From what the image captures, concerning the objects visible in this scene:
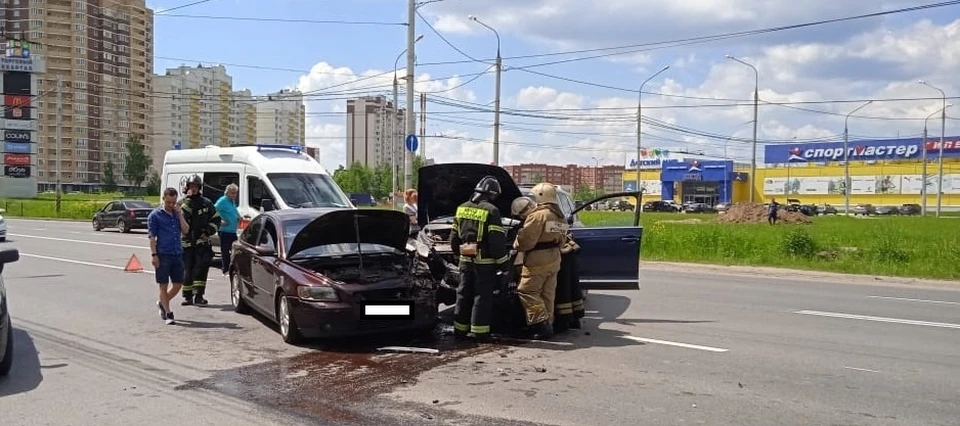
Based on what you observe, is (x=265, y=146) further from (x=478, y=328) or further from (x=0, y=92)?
(x=0, y=92)

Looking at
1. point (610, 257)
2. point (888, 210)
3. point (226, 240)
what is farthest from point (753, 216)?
point (226, 240)

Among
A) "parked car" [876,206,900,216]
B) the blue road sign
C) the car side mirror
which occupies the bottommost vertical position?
"parked car" [876,206,900,216]

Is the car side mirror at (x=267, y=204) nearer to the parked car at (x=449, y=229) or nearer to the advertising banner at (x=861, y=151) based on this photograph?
the parked car at (x=449, y=229)

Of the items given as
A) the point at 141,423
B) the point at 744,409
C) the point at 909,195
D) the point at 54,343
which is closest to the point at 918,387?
the point at 744,409

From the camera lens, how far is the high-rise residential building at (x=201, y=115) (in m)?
93.0

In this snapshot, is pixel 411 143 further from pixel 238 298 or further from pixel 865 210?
pixel 865 210

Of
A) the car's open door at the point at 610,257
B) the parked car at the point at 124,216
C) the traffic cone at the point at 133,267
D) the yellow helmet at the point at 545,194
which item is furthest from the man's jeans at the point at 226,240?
the parked car at the point at 124,216

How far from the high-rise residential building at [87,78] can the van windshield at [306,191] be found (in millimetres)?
90567

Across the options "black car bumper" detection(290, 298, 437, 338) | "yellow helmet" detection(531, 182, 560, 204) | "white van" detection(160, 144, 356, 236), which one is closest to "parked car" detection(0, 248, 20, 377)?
"black car bumper" detection(290, 298, 437, 338)

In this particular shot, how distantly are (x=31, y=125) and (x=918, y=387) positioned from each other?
94949 mm

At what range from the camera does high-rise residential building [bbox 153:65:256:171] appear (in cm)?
9300

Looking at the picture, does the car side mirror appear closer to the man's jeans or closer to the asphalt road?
the man's jeans

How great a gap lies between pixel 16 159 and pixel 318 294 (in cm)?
9130

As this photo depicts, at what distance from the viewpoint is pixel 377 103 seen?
74750mm
